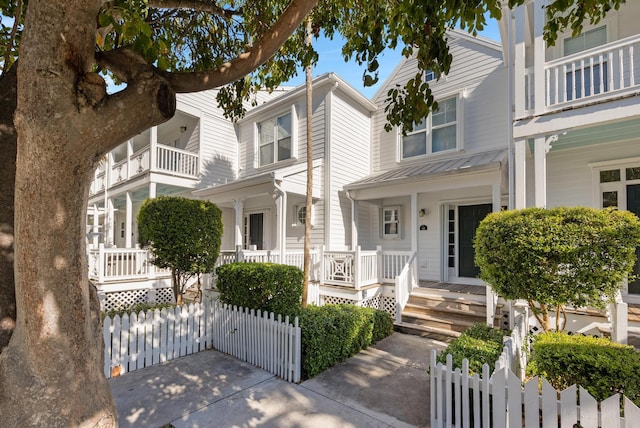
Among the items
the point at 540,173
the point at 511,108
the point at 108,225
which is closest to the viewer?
the point at 540,173

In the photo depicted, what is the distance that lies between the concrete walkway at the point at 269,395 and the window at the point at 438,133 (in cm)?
658

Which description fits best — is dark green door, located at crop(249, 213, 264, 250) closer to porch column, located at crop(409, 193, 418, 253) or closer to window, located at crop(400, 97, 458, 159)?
porch column, located at crop(409, 193, 418, 253)

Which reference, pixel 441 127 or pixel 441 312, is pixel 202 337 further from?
pixel 441 127

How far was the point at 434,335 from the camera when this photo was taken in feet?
22.9

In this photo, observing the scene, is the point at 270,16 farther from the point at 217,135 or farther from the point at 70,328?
the point at 217,135

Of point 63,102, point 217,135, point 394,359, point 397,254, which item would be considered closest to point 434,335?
point 394,359

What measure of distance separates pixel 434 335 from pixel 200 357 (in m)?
4.73

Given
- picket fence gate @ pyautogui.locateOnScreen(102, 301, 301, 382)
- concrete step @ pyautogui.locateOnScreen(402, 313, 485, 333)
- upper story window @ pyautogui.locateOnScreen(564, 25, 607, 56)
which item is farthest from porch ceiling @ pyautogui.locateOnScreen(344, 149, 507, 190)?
picket fence gate @ pyautogui.locateOnScreen(102, 301, 301, 382)

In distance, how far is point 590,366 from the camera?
3295 mm

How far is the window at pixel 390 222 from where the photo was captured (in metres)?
10.7

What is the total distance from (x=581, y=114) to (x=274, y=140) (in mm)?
9195

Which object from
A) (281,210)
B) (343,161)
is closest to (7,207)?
(281,210)

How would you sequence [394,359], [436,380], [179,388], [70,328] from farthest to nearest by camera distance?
[394,359] → [179,388] → [436,380] → [70,328]

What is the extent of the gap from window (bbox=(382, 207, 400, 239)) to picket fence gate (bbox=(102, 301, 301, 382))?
6.11m
